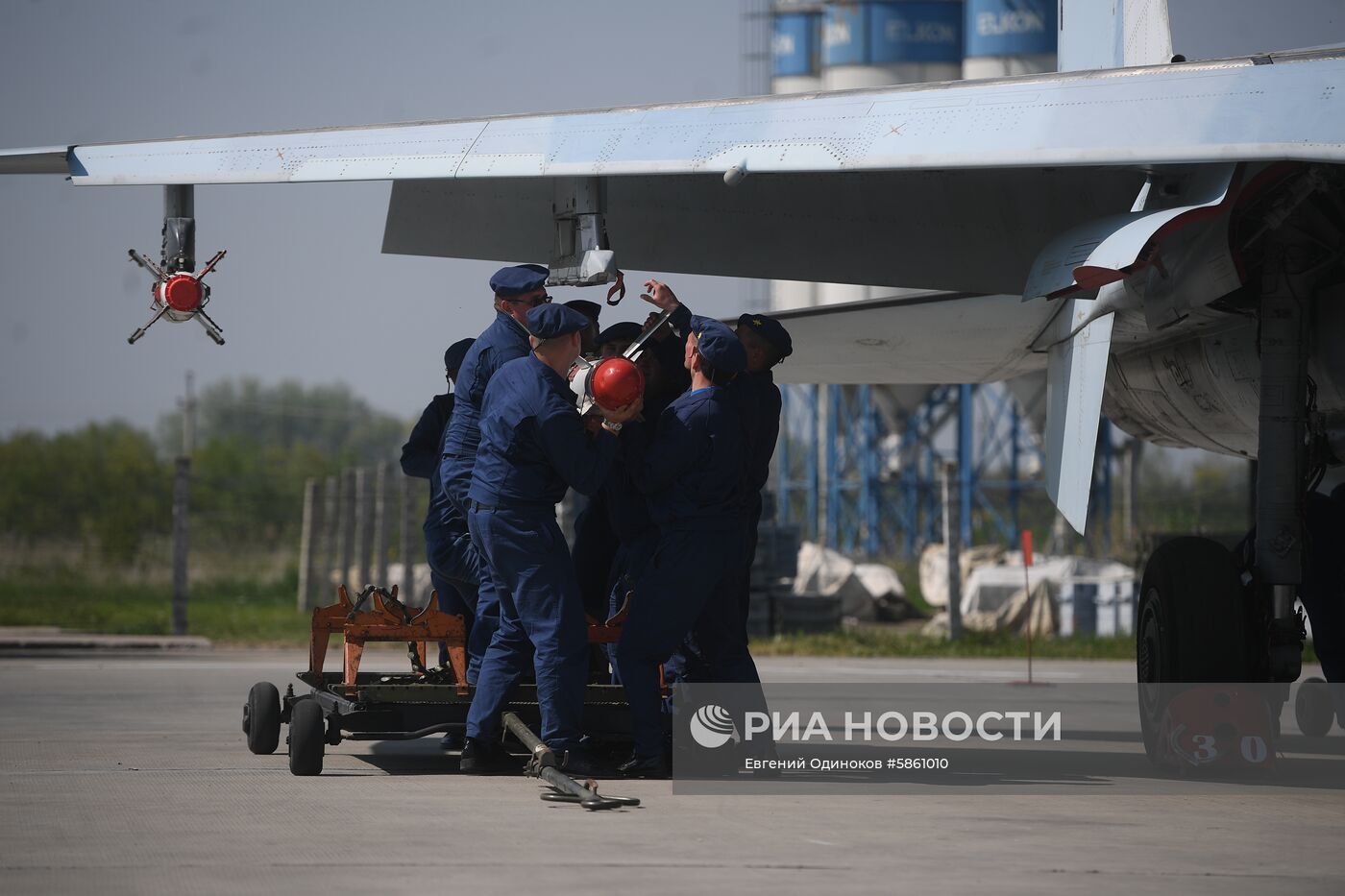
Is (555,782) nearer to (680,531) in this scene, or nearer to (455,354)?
(680,531)

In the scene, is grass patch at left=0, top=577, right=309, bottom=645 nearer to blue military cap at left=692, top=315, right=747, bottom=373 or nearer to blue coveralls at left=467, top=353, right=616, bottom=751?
blue coveralls at left=467, top=353, right=616, bottom=751

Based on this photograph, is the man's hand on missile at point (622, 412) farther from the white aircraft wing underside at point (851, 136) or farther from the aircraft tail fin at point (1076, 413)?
the aircraft tail fin at point (1076, 413)

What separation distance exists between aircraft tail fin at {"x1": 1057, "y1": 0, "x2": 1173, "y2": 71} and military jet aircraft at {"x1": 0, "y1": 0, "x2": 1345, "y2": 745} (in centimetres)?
2

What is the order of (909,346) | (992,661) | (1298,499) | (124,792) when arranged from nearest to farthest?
(124,792)
(1298,499)
(909,346)
(992,661)

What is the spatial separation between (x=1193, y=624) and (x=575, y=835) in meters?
3.89

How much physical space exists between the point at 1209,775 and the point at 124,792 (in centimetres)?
506

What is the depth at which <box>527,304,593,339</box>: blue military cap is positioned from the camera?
23.9ft

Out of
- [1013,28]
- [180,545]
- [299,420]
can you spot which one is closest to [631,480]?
[180,545]

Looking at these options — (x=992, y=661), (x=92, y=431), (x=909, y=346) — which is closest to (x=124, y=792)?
(x=909, y=346)

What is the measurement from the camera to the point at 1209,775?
799 centimetres

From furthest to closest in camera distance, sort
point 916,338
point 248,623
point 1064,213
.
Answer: point 248,623
point 916,338
point 1064,213

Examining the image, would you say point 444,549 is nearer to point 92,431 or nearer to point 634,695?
point 634,695

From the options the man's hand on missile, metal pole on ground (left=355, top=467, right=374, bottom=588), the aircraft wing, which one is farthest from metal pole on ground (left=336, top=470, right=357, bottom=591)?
the man's hand on missile

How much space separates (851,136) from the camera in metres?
6.96
